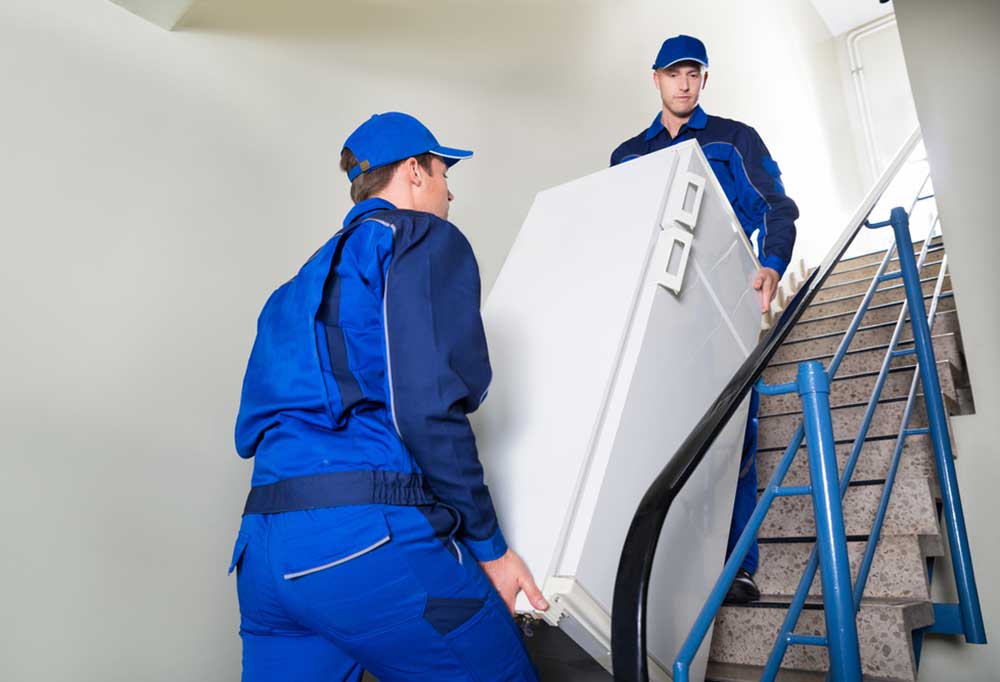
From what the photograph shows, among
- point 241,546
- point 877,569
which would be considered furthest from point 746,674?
point 241,546

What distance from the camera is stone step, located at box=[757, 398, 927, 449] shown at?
8.40 feet

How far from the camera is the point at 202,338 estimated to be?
7.04 ft

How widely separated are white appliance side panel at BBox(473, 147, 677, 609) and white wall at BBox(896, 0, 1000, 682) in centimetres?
97

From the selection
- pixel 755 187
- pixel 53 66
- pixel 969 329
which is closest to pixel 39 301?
pixel 53 66

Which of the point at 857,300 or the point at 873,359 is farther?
the point at 857,300

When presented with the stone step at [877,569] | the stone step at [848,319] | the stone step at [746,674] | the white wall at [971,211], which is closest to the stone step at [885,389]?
the white wall at [971,211]

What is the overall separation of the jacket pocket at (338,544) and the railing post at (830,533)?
0.78 m

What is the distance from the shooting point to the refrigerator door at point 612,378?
139 centimetres

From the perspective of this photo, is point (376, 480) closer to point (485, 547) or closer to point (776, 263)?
point (485, 547)

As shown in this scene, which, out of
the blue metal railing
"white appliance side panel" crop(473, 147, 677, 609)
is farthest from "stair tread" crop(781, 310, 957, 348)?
"white appliance side panel" crop(473, 147, 677, 609)

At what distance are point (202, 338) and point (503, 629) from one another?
133 cm

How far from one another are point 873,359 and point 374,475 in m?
2.50

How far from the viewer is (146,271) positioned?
6.73 ft

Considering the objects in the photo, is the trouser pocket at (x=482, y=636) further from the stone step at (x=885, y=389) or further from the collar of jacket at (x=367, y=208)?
the stone step at (x=885, y=389)
